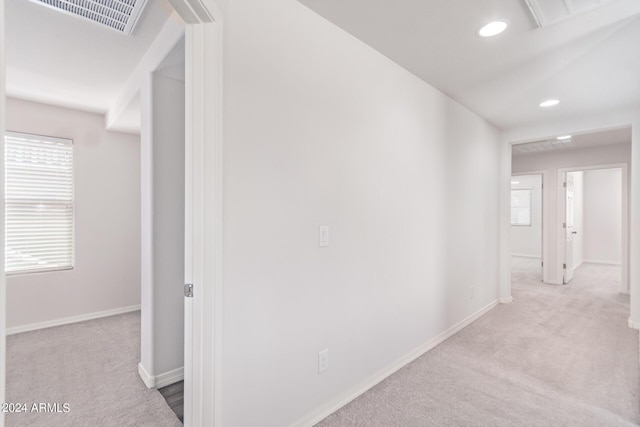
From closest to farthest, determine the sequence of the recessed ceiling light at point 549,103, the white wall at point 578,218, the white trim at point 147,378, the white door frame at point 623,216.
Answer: the white trim at point 147,378, the recessed ceiling light at point 549,103, the white door frame at point 623,216, the white wall at point 578,218

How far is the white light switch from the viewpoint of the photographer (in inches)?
76.2

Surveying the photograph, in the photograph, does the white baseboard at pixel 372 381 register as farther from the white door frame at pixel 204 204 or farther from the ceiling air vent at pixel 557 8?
the ceiling air vent at pixel 557 8

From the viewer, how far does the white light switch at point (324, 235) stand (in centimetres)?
194

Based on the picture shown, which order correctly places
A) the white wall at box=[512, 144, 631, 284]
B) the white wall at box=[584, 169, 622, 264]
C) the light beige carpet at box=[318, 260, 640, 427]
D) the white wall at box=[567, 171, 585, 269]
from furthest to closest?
the white wall at box=[584, 169, 622, 264]
the white wall at box=[567, 171, 585, 269]
the white wall at box=[512, 144, 631, 284]
the light beige carpet at box=[318, 260, 640, 427]

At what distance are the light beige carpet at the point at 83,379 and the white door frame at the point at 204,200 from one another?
81cm

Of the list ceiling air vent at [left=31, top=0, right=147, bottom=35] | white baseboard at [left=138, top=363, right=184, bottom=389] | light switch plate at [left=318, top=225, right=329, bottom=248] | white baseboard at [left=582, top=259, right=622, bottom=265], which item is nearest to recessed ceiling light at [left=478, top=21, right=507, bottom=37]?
light switch plate at [left=318, top=225, right=329, bottom=248]

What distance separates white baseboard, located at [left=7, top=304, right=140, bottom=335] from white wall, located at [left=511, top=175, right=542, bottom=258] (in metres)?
9.35

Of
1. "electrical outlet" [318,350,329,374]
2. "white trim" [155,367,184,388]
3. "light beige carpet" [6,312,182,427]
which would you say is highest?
"electrical outlet" [318,350,329,374]

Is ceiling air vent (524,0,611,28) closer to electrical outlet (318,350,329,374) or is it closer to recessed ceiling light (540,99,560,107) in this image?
recessed ceiling light (540,99,560,107)

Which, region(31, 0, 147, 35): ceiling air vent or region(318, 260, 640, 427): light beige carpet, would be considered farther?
region(318, 260, 640, 427): light beige carpet

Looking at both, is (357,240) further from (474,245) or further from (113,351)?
(113,351)

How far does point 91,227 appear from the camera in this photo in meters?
3.94

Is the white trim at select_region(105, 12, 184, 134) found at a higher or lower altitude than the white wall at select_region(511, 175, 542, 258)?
higher

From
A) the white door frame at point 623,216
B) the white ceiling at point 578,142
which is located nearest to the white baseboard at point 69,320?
the white ceiling at point 578,142
